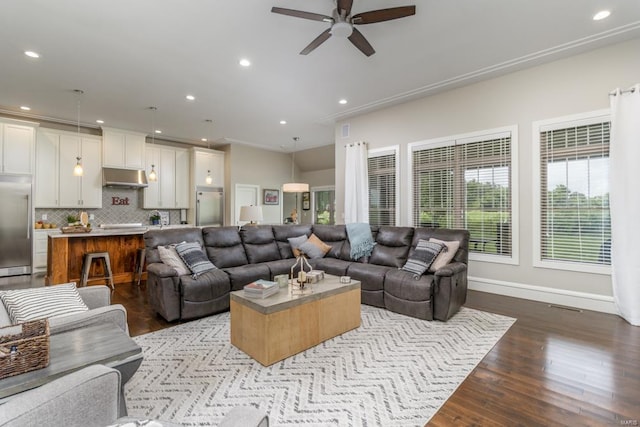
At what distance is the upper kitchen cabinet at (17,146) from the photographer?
5.52 metres

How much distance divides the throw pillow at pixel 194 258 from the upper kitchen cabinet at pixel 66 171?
4240 millimetres

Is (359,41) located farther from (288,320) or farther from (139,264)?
(139,264)

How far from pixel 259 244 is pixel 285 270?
28.8 inches

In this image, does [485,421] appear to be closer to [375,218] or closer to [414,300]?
[414,300]

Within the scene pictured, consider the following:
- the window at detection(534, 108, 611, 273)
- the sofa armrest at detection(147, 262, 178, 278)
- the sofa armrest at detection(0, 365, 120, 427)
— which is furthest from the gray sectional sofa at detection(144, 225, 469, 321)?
the sofa armrest at detection(0, 365, 120, 427)

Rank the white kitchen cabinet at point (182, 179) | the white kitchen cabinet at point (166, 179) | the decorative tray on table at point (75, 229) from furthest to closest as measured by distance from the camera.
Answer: the white kitchen cabinet at point (182, 179)
the white kitchen cabinet at point (166, 179)
the decorative tray on table at point (75, 229)

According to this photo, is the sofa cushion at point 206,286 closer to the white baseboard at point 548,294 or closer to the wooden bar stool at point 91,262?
the wooden bar stool at point 91,262

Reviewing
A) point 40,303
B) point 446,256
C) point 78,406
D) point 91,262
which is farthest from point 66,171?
point 446,256

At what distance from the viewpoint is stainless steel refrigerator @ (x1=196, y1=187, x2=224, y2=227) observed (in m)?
8.05

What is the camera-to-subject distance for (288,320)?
2.57 metres

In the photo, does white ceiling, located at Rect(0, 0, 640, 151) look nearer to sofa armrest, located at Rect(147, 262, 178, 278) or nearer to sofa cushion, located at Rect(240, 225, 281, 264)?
sofa cushion, located at Rect(240, 225, 281, 264)

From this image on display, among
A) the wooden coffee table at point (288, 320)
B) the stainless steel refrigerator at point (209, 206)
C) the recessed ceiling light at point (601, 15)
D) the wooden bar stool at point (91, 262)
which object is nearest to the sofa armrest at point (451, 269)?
the wooden coffee table at point (288, 320)

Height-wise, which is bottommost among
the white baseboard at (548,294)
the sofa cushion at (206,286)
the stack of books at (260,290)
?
the white baseboard at (548,294)

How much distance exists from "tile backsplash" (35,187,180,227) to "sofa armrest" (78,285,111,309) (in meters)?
5.54
